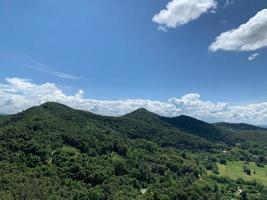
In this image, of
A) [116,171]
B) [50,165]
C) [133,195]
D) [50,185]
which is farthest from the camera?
[116,171]

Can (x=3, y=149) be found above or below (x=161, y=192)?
above

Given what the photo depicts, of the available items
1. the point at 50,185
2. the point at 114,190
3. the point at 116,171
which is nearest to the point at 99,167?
the point at 116,171

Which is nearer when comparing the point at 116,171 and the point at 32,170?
the point at 32,170

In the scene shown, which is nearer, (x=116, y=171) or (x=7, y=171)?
(x=7, y=171)

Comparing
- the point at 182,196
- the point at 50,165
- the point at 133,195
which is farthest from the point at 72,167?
the point at 182,196

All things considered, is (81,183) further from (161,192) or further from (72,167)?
(161,192)

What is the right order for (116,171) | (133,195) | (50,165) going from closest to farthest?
(133,195) → (50,165) → (116,171)

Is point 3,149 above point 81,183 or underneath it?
above

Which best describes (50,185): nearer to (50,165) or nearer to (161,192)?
(50,165)

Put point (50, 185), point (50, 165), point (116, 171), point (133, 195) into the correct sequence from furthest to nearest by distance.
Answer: point (116, 171)
point (50, 165)
point (133, 195)
point (50, 185)
